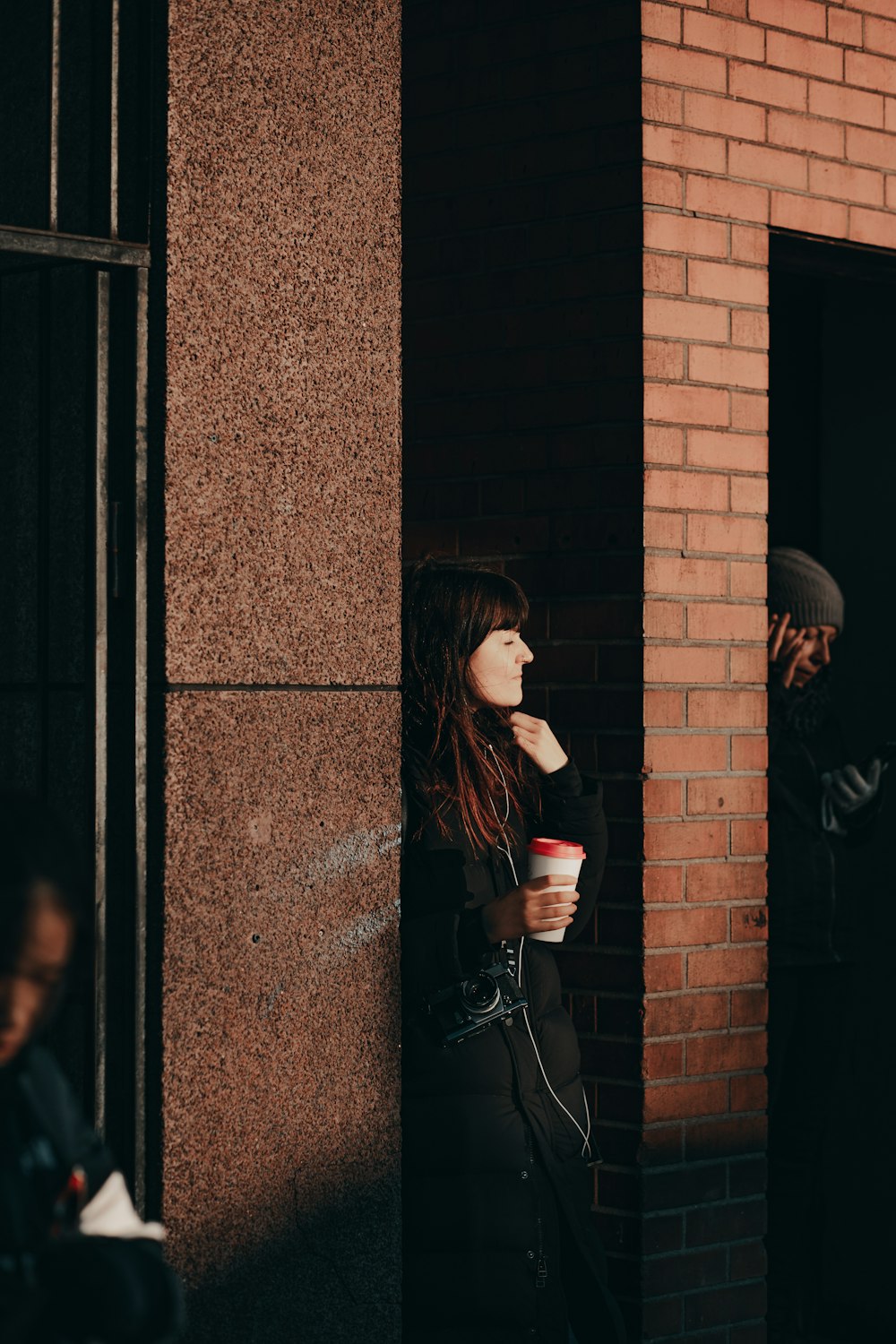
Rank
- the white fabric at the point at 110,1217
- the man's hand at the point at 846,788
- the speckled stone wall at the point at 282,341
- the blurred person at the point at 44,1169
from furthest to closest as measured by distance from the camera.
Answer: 1. the man's hand at the point at 846,788
2. the speckled stone wall at the point at 282,341
3. the white fabric at the point at 110,1217
4. the blurred person at the point at 44,1169

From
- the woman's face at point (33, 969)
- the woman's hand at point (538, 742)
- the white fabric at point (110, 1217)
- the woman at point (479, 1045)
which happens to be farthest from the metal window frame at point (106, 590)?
the woman's face at point (33, 969)

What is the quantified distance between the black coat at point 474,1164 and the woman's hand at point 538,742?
11.0 inches

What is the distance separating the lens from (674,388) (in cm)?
469

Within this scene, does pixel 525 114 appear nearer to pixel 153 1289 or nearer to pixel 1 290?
pixel 1 290

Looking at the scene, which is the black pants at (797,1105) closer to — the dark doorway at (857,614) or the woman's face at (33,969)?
the dark doorway at (857,614)

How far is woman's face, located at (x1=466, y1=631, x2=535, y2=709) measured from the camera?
13.7 ft

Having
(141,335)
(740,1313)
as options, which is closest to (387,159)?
(141,335)

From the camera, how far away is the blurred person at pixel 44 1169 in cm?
208

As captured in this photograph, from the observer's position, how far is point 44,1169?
2.20 meters

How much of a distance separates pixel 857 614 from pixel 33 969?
13.9 feet

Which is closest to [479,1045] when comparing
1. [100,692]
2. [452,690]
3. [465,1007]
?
[465,1007]

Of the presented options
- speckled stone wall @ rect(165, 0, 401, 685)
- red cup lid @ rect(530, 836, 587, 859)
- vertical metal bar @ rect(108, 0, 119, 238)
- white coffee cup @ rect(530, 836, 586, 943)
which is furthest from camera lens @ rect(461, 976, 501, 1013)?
vertical metal bar @ rect(108, 0, 119, 238)

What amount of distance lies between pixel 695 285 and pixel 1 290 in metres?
1.77

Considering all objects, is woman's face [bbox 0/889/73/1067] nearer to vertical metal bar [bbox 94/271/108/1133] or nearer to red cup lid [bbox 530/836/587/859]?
vertical metal bar [bbox 94/271/108/1133]
